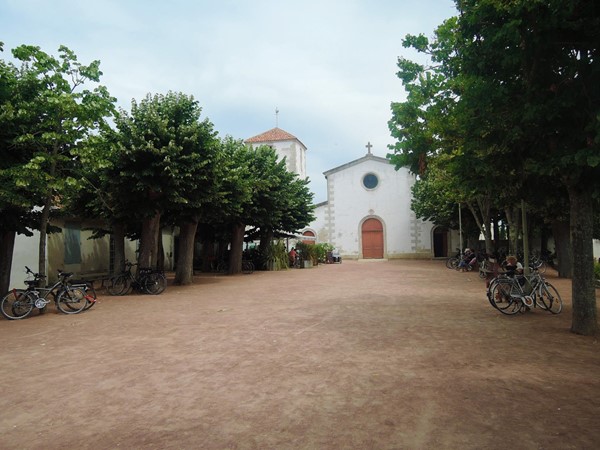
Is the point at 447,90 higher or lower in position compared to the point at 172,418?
higher

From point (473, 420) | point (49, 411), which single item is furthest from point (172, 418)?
point (473, 420)

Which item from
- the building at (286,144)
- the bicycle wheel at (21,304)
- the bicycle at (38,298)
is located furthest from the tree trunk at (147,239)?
the building at (286,144)

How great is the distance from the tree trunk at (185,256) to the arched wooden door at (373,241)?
1002 inches

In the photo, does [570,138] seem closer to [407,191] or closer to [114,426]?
[114,426]

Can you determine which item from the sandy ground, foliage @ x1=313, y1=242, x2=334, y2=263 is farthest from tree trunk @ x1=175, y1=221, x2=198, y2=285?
foliage @ x1=313, y1=242, x2=334, y2=263

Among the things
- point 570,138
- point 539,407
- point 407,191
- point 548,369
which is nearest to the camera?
point 539,407

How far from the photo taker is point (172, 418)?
13.0 ft

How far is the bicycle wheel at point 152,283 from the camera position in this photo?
46.3 ft

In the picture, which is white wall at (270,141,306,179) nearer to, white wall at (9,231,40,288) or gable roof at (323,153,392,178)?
gable roof at (323,153,392,178)

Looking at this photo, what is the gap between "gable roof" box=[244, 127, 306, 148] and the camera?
162 feet

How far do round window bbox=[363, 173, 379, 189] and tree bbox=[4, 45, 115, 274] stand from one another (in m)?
32.4

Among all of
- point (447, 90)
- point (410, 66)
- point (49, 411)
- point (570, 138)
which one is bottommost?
point (49, 411)

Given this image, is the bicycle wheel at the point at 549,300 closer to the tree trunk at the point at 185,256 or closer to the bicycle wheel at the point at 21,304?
the bicycle wheel at the point at 21,304

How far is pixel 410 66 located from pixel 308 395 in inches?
306
